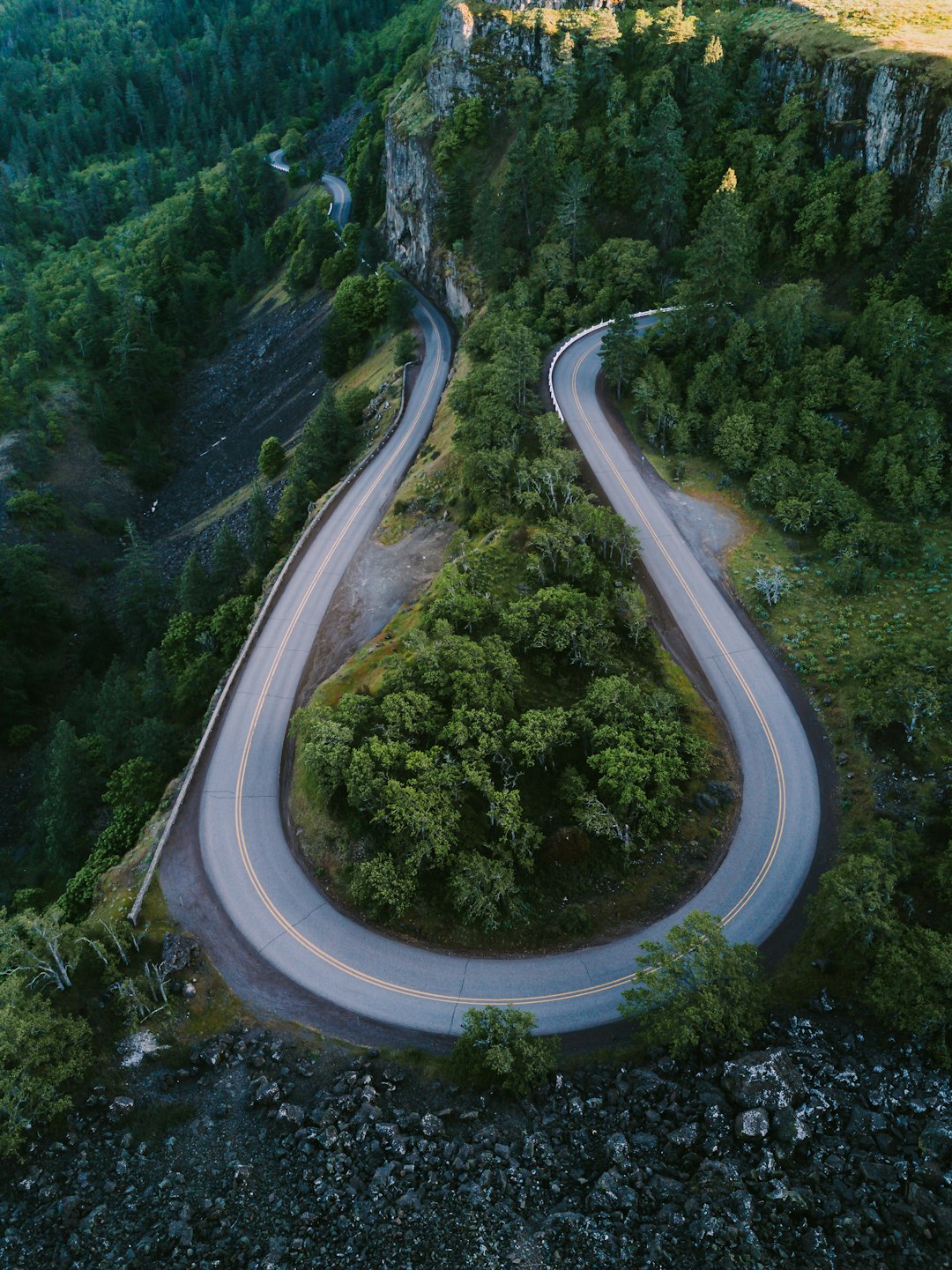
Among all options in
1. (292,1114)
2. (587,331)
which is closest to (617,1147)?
(292,1114)

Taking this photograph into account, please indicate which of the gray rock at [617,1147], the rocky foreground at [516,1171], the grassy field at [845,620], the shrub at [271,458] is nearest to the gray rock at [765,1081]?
the rocky foreground at [516,1171]

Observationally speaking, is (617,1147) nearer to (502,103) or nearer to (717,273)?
(717,273)

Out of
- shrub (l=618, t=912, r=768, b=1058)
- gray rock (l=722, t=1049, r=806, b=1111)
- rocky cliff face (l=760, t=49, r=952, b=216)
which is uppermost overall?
rocky cliff face (l=760, t=49, r=952, b=216)

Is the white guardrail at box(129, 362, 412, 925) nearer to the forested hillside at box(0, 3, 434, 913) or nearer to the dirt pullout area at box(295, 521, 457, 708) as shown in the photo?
the forested hillside at box(0, 3, 434, 913)

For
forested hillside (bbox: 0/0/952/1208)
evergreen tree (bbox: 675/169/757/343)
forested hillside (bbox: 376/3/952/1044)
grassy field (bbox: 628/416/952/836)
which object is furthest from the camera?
evergreen tree (bbox: 675/169/757/343)

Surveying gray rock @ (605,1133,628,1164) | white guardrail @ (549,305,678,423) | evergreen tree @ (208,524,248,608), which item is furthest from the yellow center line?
white guardrail @ (549,305,678,423)

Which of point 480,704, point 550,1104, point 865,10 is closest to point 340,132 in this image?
point 865,10

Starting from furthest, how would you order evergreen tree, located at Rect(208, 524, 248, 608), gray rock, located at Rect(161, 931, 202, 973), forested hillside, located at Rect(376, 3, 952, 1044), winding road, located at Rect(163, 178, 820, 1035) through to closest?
1. evergreen tree, located at Rect(208, 524, 248, 608)
2. forested hillside, located at Rect(376, 3, 952, 1044)
3. gray rock, located at Rect(161, 931, 202, 973)
4. winding road, located at Rect(163, 178, 820, 1035)
